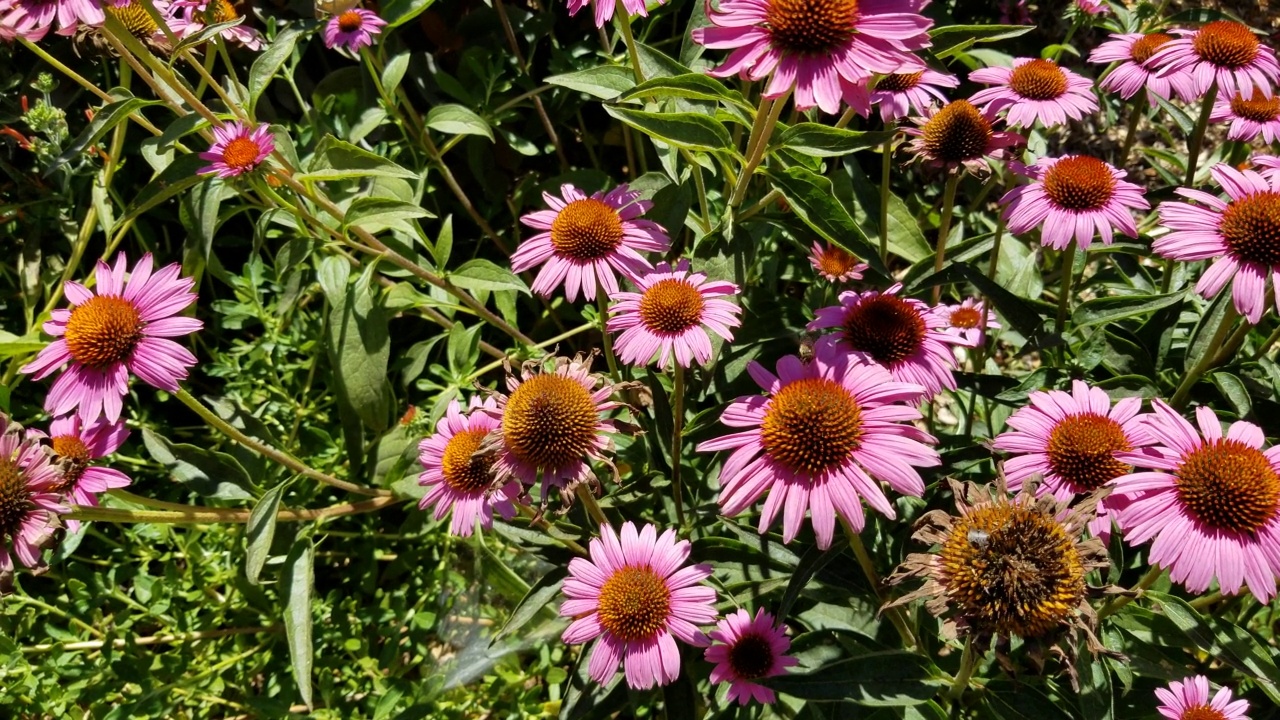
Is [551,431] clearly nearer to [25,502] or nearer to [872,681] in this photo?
[872,681]

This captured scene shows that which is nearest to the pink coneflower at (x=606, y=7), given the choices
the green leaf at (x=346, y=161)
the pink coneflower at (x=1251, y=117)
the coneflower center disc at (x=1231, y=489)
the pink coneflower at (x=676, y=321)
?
the pink coneflower at (x=676, y=321)

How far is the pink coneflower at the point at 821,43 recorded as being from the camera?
4.86 feet

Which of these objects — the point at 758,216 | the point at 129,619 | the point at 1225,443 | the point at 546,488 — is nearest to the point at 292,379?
the point at 129,619

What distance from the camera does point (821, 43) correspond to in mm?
1504

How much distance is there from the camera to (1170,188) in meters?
2.46

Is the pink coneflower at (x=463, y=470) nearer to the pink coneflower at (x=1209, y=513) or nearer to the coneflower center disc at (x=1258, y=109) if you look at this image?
the pink coneflower at (x=1209, y=513)

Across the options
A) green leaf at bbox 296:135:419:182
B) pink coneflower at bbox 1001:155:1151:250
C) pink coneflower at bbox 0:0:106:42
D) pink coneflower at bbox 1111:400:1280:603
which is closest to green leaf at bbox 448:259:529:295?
green leaf at bbox 296:135:419:182

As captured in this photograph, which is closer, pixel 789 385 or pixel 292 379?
pixel 789 385

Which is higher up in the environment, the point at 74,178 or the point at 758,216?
the point at 74,178

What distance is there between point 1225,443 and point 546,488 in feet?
4.31

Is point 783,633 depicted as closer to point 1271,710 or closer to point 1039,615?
point 1039,615

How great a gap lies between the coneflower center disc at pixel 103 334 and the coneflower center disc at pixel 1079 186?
7.08 feet

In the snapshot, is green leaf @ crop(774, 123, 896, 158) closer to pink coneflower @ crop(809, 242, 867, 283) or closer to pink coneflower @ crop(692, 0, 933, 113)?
pink coneflower @ crop(692, 0, 933, 113)

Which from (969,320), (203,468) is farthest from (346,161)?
(969,320)
